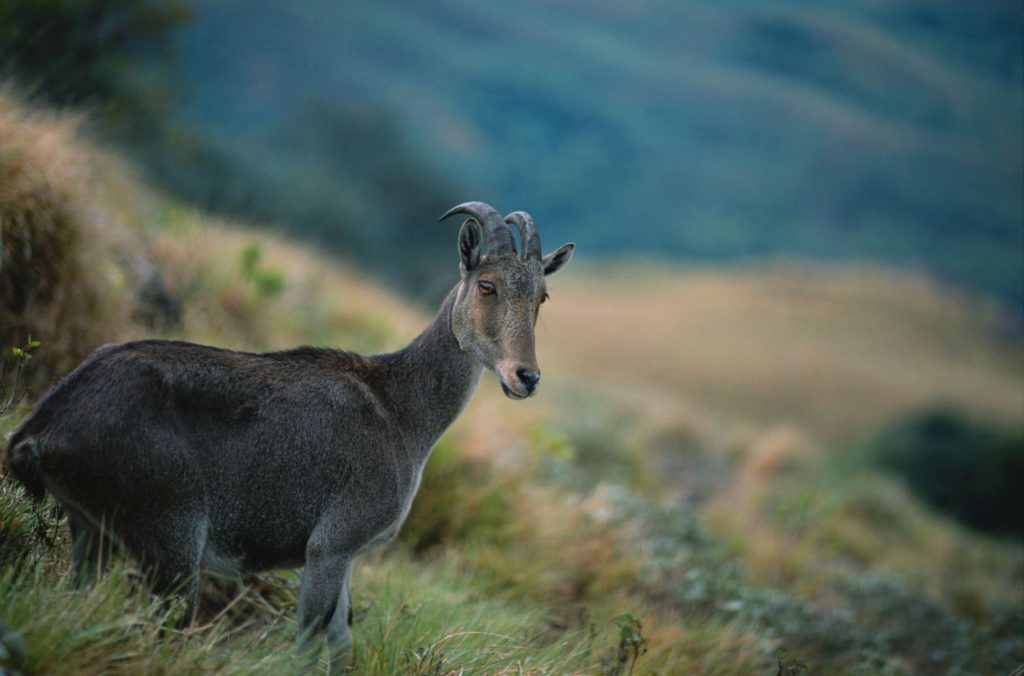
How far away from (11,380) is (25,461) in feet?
9.25

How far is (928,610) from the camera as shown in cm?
975

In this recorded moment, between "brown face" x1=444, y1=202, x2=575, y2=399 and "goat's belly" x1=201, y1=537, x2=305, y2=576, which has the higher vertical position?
"brown face" x1=444, y1=202, x2=575, y2=399

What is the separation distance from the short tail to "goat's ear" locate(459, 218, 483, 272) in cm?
239

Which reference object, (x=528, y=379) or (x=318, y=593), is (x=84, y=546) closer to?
(x=318, y=593)

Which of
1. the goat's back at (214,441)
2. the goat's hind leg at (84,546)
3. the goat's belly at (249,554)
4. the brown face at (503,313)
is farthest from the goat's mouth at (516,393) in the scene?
the goat's hind leg at (84,546)

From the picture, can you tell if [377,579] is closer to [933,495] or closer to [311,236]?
[933,495]

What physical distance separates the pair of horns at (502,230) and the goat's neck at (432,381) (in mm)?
494

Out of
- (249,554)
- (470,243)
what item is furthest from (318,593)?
(470,243)

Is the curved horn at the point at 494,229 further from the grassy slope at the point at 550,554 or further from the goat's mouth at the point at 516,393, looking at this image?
the grassy slope at the point at 550,554

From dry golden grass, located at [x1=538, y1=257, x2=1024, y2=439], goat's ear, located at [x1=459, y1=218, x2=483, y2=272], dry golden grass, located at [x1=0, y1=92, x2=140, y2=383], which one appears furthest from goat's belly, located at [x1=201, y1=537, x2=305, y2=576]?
dry golden grass, located at [x1=538, y1=257, x2=1024, y2=439]

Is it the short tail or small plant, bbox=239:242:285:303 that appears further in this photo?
small plant, bbox=239:242:285:303

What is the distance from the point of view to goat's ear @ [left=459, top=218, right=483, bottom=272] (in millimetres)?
4730

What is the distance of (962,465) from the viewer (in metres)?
20.0

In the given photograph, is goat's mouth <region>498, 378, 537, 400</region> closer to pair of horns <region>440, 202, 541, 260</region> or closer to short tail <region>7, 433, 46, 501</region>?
pair of horns <region>440, 202, 541, 260</region>
